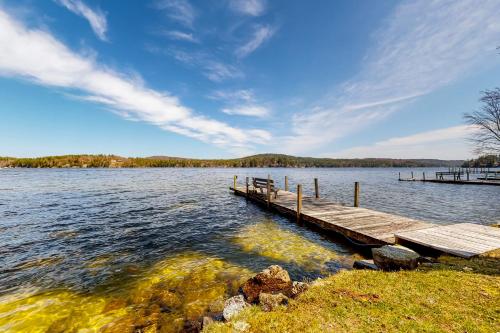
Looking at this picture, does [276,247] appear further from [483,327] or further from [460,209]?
[460,209]

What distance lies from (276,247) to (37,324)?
8785 mm

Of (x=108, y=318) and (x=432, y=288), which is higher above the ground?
(x=432, y=288)

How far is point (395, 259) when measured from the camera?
7.06 m

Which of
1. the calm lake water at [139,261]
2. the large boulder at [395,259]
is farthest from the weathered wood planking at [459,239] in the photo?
the calm lake water at [139,261]

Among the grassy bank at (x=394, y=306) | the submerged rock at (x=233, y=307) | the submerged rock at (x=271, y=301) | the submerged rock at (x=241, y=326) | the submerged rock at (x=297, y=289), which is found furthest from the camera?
the submerged rock at (x=297, y=289)

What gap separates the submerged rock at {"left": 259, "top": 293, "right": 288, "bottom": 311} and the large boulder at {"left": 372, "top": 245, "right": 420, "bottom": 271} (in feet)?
11.6

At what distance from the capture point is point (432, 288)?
18.4 ft

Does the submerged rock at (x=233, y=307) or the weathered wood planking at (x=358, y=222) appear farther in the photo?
the weathered wood planking at (x=358, y=222)

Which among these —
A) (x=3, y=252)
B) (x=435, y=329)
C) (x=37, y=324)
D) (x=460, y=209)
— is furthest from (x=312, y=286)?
(x=460, y=209)

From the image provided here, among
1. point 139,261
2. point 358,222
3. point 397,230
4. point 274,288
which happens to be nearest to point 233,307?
point 274,288

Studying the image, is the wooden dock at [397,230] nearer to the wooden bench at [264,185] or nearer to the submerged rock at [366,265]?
the submerged rock at [366,265]

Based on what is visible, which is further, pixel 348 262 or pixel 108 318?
pixel 348 262

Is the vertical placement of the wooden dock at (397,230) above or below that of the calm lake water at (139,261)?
above

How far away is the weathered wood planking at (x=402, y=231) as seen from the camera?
8.37 metres
